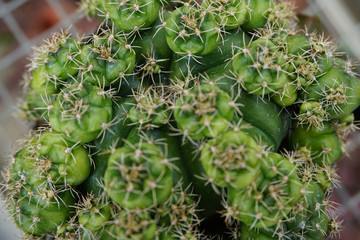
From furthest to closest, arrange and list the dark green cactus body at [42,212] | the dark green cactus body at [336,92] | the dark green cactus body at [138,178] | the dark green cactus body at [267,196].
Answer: the dark green cactus body at [336,92], the dark green cactus body at [42,212], the dark green cactus body at [267,196], the dark green cactus body at [138,178]

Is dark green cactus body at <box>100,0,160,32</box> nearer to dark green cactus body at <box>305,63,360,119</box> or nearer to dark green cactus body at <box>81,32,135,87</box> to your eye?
dark green cactus body at <box>81,32,135,87</box>

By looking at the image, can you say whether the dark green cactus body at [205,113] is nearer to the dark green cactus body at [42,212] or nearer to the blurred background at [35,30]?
the dark green cactus body at [42,212]

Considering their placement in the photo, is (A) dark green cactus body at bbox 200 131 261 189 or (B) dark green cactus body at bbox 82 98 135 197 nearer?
(A) dark green cactus body at bbox 200 131 261 189

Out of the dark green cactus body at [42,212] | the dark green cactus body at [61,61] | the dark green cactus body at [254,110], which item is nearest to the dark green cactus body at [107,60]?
the dark green cactus body at [61,61]

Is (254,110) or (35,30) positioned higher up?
(35,30)

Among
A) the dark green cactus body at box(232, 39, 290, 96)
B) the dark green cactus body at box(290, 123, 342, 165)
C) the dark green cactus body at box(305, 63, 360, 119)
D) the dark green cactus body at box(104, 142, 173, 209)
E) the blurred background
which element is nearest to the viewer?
the dark green cactus body at box(104, 142, 173, 209)

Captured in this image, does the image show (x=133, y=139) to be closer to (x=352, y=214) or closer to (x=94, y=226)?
(x=94, y=226)

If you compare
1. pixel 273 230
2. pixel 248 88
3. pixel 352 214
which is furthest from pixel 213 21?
pixel 352 214

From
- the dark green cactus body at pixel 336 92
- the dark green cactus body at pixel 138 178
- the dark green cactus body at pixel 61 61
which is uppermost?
the dark green cactus body at pixel 61 61

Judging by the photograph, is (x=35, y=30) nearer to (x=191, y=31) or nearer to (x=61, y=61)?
(x=61, y=61)

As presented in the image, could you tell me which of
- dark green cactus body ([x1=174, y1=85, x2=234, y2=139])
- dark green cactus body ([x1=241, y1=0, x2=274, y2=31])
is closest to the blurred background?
dark green cactus body ([x1=241, y1=0, x2=274, y2=31])

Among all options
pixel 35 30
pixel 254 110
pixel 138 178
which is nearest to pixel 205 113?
pixel 138 178

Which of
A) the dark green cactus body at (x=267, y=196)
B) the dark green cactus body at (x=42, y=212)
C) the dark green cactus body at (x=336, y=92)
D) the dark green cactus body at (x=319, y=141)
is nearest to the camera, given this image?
the dark green cactus body at (x=267, y=196)
